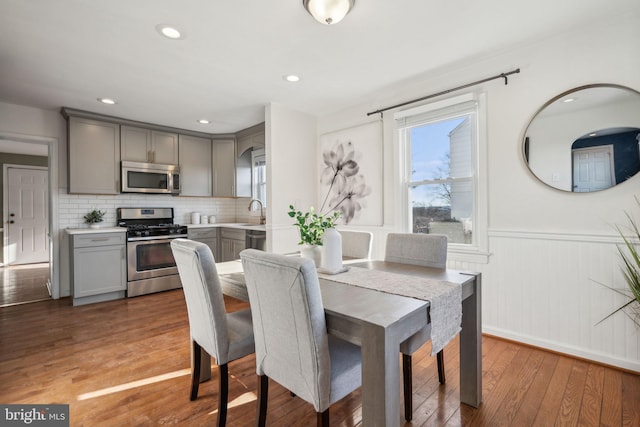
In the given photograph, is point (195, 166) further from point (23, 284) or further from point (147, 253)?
point (23, 284)

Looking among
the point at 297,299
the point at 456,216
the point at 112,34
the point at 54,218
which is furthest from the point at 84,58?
the point at 456,216

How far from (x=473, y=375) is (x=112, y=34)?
3.25 meters

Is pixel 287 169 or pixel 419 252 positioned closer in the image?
pixel 419 252

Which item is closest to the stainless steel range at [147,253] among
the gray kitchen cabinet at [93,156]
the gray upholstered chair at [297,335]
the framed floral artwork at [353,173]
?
the gray kitchen cabinet at [93,156]

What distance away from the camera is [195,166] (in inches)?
188

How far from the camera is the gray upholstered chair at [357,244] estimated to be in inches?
95.0

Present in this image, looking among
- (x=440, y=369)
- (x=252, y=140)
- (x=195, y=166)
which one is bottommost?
(x=440, y=369)

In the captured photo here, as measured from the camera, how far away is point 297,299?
112 centimetres

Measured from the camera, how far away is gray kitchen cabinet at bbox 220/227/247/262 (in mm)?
4316

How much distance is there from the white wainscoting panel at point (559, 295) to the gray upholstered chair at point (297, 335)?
1.84 m

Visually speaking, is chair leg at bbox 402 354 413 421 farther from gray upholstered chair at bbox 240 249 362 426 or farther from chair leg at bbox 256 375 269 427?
chair leg at bbox 256 375 269 427

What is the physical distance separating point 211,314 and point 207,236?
340 cm

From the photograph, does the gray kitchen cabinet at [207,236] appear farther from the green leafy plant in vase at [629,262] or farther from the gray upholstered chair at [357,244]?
the green leafy plant in vase at [629,262]

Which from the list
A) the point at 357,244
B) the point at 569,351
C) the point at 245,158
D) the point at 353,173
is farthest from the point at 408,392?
the point at 245,158
